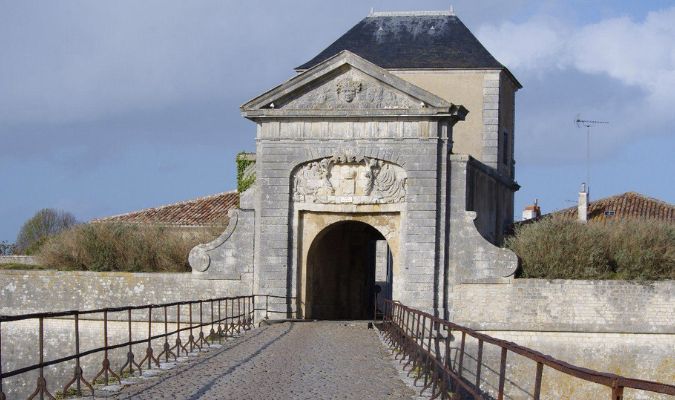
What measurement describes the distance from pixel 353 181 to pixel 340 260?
5591 mm

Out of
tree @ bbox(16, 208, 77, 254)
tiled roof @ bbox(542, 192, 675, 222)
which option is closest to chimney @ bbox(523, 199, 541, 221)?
tiled roof @ bbox(542, 192, 675, 222)

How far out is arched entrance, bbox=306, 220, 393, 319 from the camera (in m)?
25.5

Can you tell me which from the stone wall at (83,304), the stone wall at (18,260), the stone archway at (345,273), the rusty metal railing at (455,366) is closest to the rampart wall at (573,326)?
the stone wall at (83,304)

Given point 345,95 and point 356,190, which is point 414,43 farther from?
point 356,190

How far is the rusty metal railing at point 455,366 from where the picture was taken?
4.79 m

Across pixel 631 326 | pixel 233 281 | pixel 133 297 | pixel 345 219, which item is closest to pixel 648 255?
pixel 631 326

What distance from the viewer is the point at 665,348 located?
21.6 meters

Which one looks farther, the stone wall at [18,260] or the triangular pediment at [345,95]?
the stone wall at [18,260]

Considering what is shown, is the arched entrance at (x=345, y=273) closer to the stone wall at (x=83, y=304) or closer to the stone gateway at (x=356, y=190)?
the stone gateway at (x=356, y=190)

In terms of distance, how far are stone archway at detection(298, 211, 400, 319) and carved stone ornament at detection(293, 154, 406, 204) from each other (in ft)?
1.28

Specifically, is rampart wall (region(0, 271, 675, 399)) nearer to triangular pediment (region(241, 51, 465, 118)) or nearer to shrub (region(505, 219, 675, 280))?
shrub (region(505, 219, 675, 280))

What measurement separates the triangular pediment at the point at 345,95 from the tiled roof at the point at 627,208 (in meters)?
10.1

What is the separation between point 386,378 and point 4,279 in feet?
45.7

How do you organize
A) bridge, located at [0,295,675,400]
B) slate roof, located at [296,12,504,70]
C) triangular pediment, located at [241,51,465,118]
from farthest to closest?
slate roof, located at [296,12,504,70] → triangular pediment, located at [241,51,465,118] → bridge, located at [0,295,675,400]
